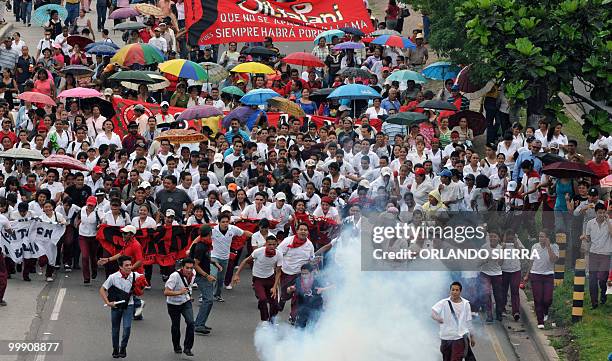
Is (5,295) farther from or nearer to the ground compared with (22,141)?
nearer to the ground

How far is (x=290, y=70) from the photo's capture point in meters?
31.4

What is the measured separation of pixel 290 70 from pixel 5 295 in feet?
36.8

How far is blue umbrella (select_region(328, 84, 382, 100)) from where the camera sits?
28.0 m

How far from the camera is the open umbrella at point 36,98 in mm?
27188

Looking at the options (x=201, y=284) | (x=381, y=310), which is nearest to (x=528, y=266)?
(x=381, y=310)

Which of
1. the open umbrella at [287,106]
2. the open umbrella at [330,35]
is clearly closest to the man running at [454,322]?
the open umbrella at [287,106]

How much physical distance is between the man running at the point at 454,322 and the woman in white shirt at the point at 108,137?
9286 millimetres

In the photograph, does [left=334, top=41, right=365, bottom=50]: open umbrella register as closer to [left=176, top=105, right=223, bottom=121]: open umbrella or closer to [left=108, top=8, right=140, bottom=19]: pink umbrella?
[left=176, top=105, right=223, bottom=121]: open umbrella

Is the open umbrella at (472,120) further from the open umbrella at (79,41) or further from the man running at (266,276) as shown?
the open umbrella at (79,41)

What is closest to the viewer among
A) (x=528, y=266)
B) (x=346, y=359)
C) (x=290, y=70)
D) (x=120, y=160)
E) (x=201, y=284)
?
(x=346, y=359)

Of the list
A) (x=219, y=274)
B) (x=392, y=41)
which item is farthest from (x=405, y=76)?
(x=219, y=274)

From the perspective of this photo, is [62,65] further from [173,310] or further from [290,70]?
[173,310]

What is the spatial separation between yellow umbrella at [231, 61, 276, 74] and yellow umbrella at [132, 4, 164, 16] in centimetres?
532

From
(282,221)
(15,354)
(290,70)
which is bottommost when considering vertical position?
(15,354)
